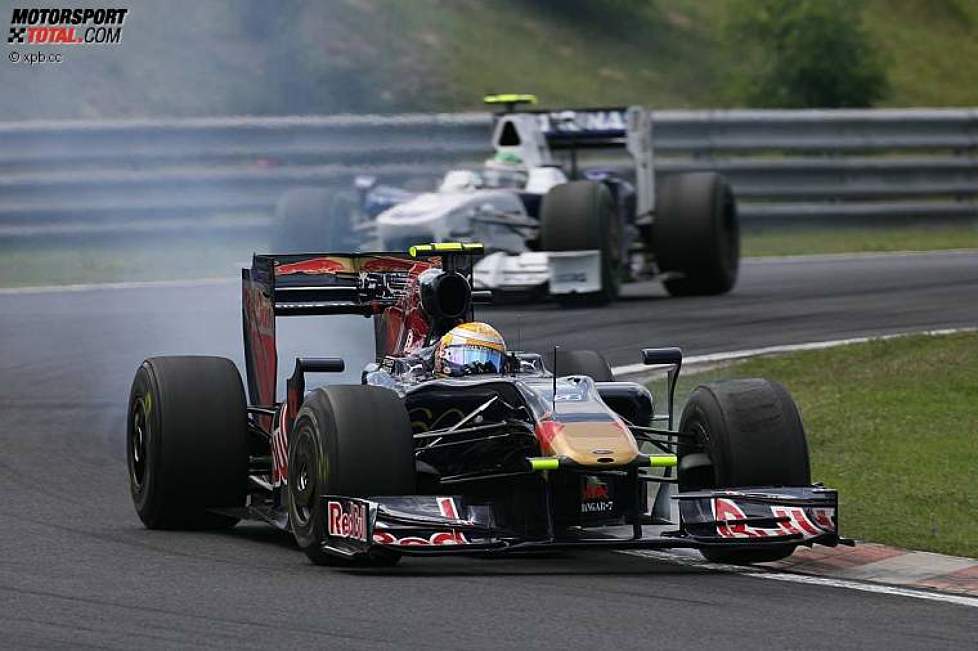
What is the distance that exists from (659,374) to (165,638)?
8.29 metres

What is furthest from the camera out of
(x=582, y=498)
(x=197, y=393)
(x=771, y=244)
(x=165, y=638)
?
(x=771, y=244)

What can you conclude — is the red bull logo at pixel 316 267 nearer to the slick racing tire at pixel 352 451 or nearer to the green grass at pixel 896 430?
the slick racing tire at pixel 352 451

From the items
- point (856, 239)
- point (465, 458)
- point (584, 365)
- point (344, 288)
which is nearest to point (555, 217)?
point (856, 239)

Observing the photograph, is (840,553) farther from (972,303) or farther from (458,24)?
(458,24)

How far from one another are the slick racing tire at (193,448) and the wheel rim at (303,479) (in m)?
0.82

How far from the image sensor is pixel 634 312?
19.5m

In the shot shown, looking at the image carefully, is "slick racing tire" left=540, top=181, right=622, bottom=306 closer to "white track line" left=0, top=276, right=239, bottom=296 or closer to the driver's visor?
"white track line" left=0, top=276, right=239, bottom=296

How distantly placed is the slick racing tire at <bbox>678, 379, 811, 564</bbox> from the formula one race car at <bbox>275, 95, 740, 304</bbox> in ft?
34.8

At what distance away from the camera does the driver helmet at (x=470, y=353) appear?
9586mm

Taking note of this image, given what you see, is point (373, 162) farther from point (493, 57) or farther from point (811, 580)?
point (493, 57)

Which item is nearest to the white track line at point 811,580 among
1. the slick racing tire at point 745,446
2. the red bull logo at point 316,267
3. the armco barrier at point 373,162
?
the slick racing tire at point 745,446

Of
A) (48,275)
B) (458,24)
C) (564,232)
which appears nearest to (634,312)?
(564,232)

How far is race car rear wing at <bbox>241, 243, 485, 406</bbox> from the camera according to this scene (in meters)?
10.7

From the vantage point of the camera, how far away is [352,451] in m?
8.60
